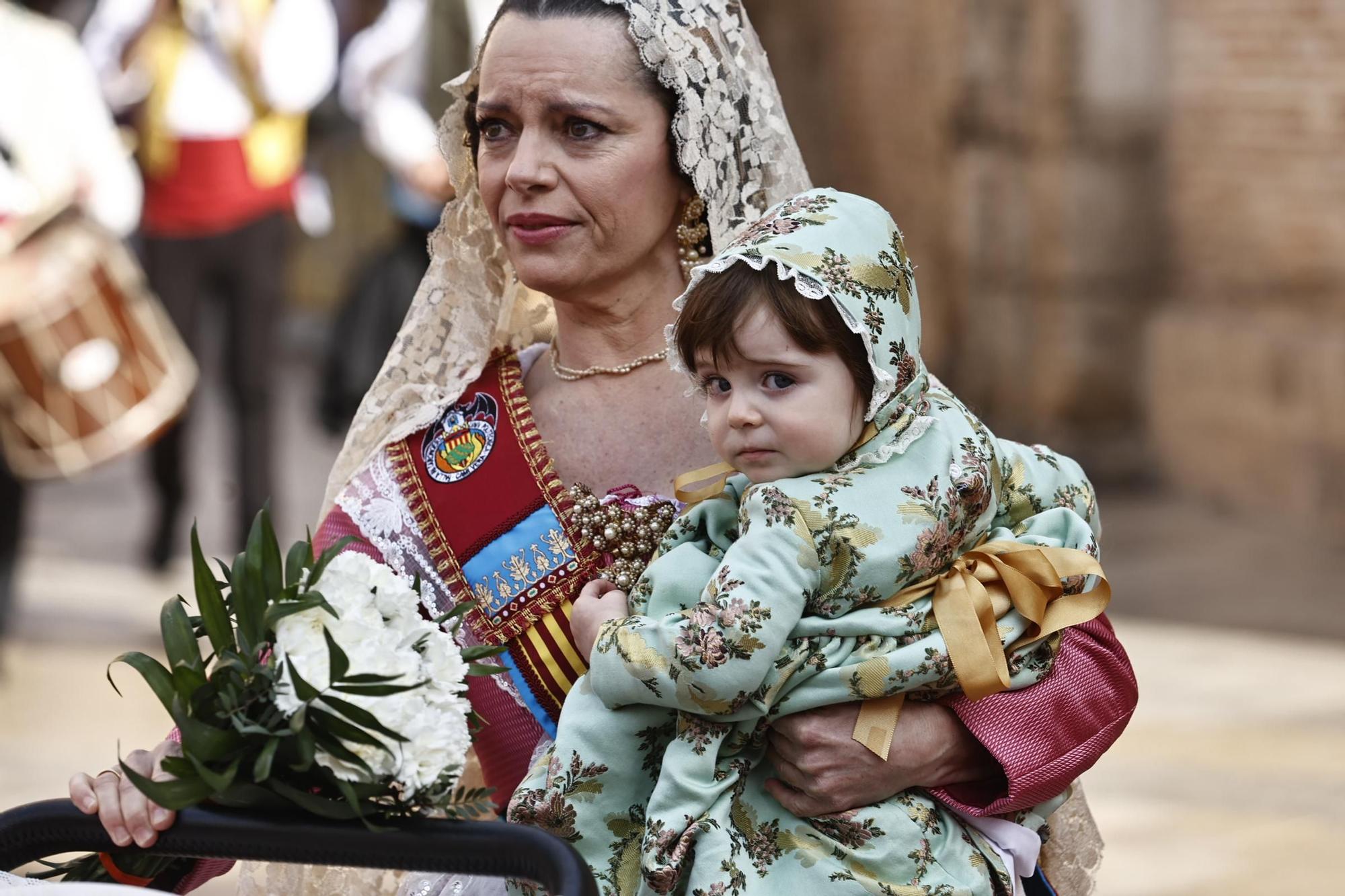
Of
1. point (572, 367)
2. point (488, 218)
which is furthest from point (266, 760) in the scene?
point (488, 218)

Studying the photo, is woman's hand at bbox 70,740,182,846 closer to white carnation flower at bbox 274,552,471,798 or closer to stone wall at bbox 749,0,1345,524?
white carnation flower at bbox 274,552,471,798

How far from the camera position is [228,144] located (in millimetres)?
7133

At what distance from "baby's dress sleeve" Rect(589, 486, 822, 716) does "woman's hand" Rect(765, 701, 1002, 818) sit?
10cm

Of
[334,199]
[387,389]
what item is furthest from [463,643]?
[334,199]

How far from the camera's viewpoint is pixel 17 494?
689 centimetres

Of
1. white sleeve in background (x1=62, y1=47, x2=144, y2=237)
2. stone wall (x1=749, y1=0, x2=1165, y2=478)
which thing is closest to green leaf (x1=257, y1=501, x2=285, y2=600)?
white sleeve in background (x1=62, y1=47, x2=144, y2=237)

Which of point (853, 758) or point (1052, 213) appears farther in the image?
point (1052, 213)

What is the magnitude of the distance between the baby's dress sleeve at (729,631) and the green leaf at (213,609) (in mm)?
397

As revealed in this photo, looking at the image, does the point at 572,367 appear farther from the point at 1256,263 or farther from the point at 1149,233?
the point at 1149,233

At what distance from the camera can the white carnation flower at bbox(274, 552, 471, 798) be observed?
1.92m

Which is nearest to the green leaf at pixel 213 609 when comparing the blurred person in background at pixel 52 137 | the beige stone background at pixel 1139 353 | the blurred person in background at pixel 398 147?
the beige stone background at pixel 1139 353

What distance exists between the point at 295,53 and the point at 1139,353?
4.20 meters

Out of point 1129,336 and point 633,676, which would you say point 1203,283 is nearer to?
point 1129,336

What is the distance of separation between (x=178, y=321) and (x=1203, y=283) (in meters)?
4.47
